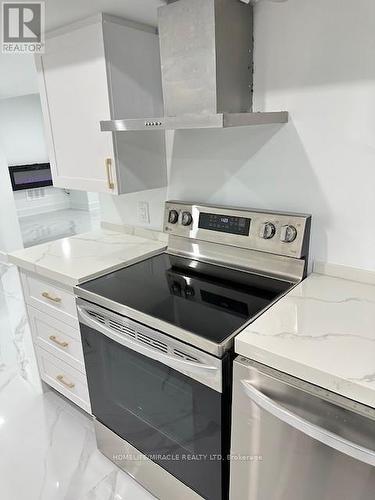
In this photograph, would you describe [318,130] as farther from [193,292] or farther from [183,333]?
[183,333]

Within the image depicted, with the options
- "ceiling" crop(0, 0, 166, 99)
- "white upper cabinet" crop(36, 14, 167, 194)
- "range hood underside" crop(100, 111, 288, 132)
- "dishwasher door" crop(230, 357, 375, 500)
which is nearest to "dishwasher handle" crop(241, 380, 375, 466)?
"dishwasher door" crop(230, 357, 375, 500)

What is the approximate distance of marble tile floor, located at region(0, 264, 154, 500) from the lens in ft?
5.24

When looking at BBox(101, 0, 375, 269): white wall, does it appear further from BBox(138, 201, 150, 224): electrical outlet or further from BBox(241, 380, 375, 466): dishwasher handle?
BBox(241, 380, 375, 466): dishwasher handle

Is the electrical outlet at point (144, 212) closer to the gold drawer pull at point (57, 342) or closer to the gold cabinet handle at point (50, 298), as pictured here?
the gold cabinet handle at point (50, 298)

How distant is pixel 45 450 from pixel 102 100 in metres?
1.72

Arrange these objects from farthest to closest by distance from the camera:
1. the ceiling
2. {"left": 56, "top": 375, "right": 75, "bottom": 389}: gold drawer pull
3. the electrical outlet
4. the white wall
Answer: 1. the electrical outlet
2. {"left": 56, "top": 375, "right": 75, "bottom": 389}: gold drawer pull
3. the ceiling
4. the white wall

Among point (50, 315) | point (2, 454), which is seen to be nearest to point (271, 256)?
point (50, 315)

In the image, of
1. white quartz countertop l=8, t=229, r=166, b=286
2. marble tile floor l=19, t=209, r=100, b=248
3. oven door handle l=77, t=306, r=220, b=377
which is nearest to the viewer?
oven door handle l=77, t=306, r=220, b=377

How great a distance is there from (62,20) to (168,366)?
151 cm

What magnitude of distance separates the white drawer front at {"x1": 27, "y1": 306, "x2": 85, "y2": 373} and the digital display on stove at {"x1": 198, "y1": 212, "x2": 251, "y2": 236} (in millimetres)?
780

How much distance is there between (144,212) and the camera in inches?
82.0

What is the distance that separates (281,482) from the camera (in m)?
1.05

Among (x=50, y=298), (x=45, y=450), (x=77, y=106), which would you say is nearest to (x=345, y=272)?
(x=50, y=298)

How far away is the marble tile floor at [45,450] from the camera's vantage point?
1.60 metres
